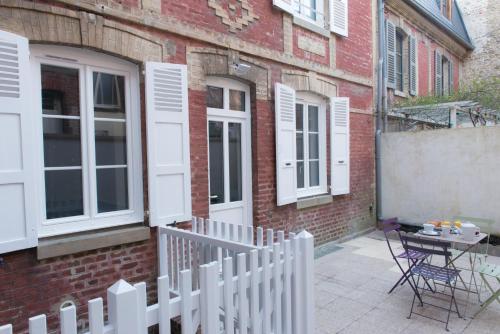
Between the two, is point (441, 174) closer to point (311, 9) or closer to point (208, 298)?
point (311, 9)

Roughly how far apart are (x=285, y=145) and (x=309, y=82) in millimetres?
1355

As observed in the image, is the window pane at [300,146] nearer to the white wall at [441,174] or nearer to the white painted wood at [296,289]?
the white wall at [441,174]

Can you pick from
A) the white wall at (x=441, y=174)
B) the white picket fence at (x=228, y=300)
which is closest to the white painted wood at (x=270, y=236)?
the white picket fence at (x=228, y=300)

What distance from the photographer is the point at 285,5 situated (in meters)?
5.82

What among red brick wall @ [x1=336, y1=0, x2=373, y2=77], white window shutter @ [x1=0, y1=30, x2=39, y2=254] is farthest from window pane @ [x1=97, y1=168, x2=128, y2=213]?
red brick wall @ [x1=336, y1=0, x2=373, y2=77]

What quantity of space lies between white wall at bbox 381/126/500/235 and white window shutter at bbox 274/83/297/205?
3.18 meters

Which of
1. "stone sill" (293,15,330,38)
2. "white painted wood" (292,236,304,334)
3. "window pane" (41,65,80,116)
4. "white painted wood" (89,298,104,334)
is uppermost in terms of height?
"stone sill" (293,15,330,38)

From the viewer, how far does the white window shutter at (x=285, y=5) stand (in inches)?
223

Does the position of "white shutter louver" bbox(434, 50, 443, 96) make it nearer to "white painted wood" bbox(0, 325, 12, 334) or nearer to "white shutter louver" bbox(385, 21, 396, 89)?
"white shutter louver" bbox(385, 21, 396, 89)

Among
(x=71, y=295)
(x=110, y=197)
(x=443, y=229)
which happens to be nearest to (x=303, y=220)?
(x=443, y=229)

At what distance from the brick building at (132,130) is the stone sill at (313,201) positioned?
0.05 m

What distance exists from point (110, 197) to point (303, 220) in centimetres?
351

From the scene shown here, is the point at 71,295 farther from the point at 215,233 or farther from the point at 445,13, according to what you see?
the point at 445,13

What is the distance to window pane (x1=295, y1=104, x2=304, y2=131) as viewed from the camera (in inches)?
258
